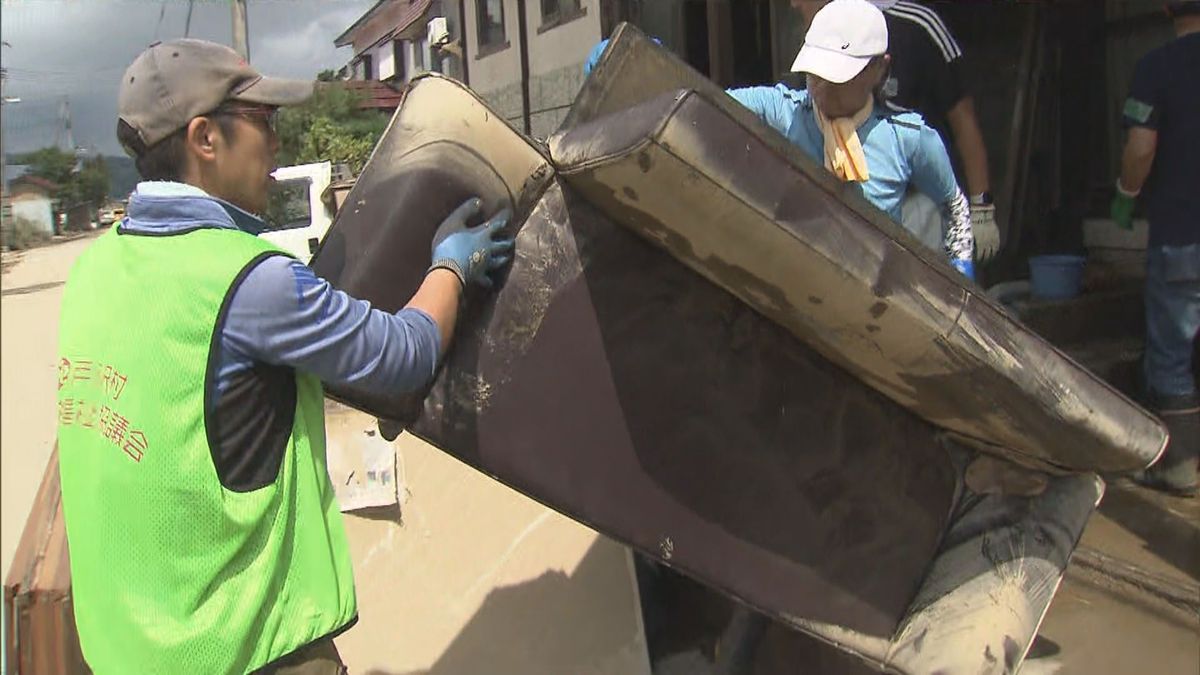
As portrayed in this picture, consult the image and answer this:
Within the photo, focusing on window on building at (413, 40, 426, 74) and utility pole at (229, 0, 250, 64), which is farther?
window on building at (413, 40, 426, 74)

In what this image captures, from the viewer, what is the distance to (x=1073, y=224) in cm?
506

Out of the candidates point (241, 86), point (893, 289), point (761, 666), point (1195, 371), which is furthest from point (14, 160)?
point (1195, 371)

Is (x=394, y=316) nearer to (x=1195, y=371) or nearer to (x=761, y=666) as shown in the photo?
(x=761, y=666)

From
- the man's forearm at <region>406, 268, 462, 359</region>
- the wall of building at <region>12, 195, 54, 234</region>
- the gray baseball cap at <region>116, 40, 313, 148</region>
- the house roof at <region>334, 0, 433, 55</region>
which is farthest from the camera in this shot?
the house roof at <region>334, 0, 433, 55</region>

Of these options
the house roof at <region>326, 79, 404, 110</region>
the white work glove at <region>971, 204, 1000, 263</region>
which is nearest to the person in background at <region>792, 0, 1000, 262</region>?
the white work glove at <region>971, 204, 1000, 263</region>

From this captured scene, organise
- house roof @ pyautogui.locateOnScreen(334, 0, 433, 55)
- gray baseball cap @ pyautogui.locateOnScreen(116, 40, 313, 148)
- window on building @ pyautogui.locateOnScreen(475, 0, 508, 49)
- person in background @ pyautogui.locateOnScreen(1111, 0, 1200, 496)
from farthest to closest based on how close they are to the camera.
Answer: window on building @ pyautogui.locateOnScreen(475, 0, 508, 49)
house roof @ pyautogui.locateOnScreen(334, 0, 433, 55)
person in background @ pyautogui.locateOnScreen(1111, 0, 1200, 496)
gray baseball cap @ pyautogui.locateOnScreen(116, 40, 313, 148)

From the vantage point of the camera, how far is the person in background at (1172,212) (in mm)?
3455

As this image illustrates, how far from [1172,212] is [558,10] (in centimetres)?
351

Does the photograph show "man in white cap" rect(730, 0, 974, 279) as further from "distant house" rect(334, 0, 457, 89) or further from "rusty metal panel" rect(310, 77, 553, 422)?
"distant house" rect(334, 0, 457, 89)

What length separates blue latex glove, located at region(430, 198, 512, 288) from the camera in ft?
4.80

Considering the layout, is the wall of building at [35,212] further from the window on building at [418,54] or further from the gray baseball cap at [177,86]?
the window on building at [418,54]

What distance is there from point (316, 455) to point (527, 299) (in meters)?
0.42

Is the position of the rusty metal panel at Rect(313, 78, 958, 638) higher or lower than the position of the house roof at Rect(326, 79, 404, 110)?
lower

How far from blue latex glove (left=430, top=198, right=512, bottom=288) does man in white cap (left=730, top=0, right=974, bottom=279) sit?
27.6 inches
